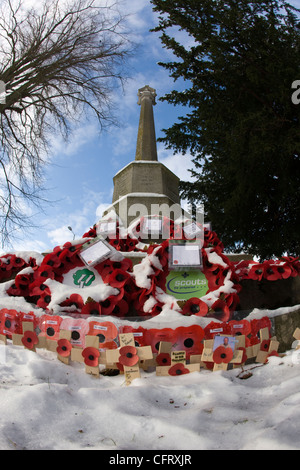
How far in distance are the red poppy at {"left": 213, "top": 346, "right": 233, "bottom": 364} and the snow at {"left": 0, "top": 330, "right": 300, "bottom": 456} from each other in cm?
9

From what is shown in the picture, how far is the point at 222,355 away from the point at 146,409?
2.70 ft

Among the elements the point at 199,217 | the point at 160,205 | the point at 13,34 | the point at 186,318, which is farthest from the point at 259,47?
the point at 186,318

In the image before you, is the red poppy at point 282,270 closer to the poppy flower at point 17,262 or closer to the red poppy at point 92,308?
the red poppy at point 92,308

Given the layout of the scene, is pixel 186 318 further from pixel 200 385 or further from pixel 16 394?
pixel 16 394

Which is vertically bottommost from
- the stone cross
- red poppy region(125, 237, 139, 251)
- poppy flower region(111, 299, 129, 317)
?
poppy flower region(111, 299, 129, 317)

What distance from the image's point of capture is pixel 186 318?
2.71 meters

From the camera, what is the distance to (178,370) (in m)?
2.42

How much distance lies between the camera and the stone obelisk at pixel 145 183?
6.62 meters

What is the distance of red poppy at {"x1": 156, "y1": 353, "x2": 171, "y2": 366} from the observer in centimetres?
247

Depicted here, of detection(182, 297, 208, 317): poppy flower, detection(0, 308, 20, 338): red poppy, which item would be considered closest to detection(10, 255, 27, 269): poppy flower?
detection(0, 308, 20, 338): red poppy

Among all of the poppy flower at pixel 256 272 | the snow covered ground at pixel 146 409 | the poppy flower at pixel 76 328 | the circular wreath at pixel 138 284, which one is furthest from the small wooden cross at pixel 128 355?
the poppy flower at pixel 256 272

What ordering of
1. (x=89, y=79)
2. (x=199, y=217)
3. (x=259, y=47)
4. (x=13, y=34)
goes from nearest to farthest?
1. (x=259, y=47)
2. (x=13, y=34)
3. (x=89, y=79)
4. (x=199, y=217)

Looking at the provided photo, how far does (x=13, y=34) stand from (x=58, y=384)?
695 cm

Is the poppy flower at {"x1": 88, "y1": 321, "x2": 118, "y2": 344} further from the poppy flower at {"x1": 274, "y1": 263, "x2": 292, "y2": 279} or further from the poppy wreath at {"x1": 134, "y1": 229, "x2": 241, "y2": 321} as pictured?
the poppy flower at {"x1": 274, "y1": 263, "x2": 292, "y2": 279}
